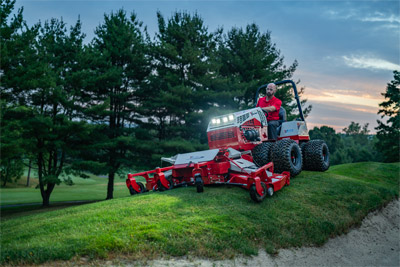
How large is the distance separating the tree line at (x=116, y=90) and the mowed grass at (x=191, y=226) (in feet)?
42.3

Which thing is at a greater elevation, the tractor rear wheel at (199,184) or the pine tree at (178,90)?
the pine tree at (178,90)

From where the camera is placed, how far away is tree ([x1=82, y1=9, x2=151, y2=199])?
22.9m

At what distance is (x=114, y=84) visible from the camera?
Result: 23.4 m

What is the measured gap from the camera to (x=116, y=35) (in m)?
24.6

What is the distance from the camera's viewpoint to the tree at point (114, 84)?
75.0 feet

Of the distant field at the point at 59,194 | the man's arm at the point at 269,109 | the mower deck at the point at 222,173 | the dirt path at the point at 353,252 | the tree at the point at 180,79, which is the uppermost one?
the tree at the point at 180,79

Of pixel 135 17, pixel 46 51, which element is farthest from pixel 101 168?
pixel 135 17

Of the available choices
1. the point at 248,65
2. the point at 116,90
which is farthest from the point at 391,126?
the point at 116,90

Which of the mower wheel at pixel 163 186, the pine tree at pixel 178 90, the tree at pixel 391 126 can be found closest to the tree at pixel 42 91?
the pine tree at pixel 178 90

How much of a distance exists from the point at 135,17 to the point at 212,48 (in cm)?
731

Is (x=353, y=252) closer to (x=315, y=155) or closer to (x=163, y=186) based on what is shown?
(x=315, y=155)

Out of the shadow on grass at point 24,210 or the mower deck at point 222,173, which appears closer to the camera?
the mower deck at point 222,173

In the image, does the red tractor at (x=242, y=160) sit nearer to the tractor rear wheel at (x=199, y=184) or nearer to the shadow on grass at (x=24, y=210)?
the tractor rear wheel at (x=199, y=184)

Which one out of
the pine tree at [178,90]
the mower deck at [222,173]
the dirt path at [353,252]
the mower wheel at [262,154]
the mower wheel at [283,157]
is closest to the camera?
the dirt path at [353,252]
